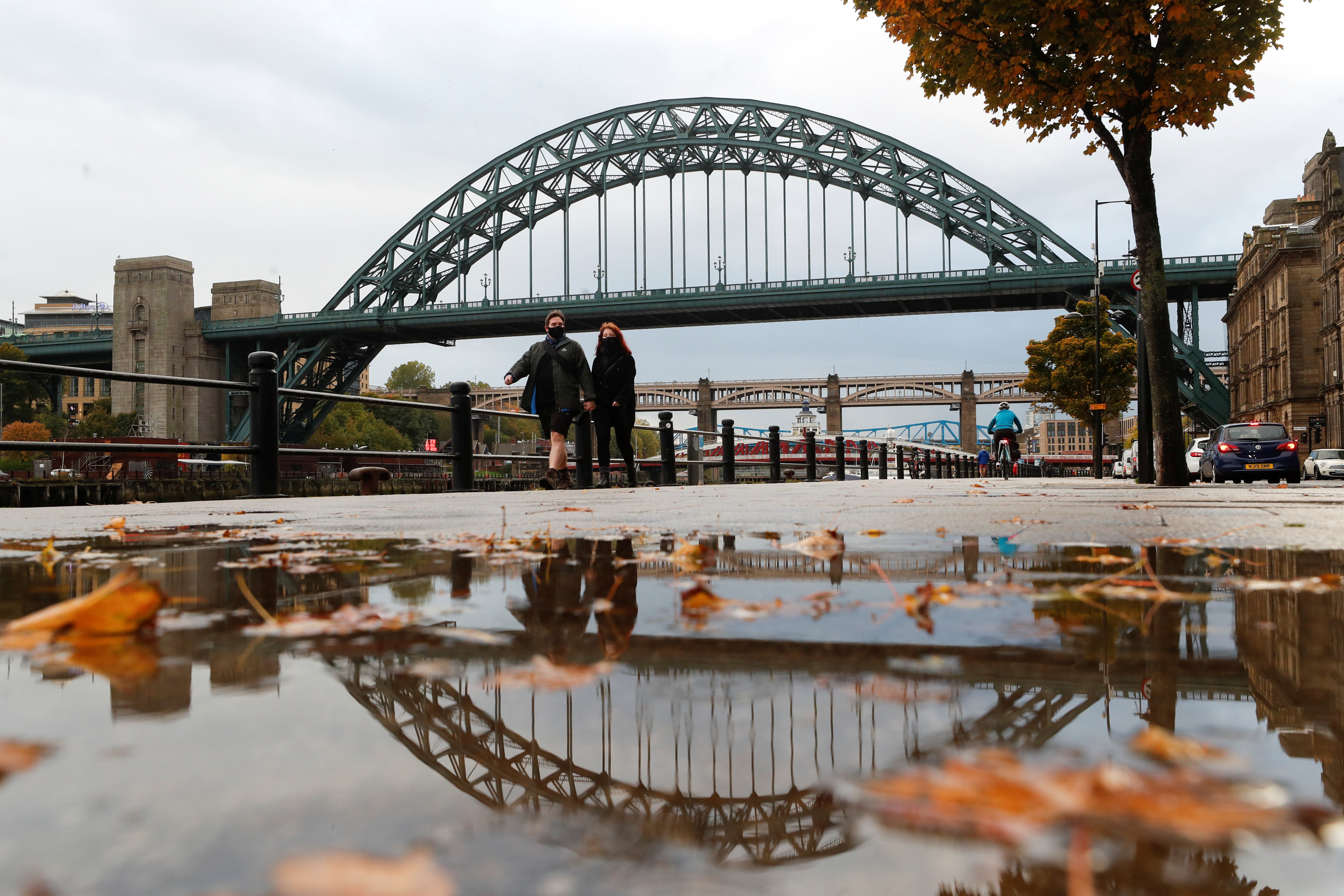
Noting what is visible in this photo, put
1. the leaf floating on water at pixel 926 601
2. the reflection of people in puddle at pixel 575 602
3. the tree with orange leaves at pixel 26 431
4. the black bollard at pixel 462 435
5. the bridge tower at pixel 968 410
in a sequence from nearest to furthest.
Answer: the reflection of people in puddle at pixel 575 602 < the leaf floating on water at pixel 926 601 < the black bollard at pixel 462 435 < the tree with orange leaves at pixel 26 431 < the bridge tower at pixel 968 410

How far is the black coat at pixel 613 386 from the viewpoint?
930cm

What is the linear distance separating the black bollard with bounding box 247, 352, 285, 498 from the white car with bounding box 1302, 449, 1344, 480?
93.9 ft

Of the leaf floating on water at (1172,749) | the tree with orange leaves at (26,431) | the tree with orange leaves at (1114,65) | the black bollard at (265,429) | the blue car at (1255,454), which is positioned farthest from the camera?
the tree with orange leaves at (26,431)

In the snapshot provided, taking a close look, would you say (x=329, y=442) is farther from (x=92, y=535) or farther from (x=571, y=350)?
(x=92, y=535)

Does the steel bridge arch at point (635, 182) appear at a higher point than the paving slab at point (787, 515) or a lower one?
higher

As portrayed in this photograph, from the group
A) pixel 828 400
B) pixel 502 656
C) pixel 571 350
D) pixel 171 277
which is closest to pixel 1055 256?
pixel 571 350

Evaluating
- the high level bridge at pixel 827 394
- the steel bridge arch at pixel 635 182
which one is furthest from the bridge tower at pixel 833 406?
the steel bridge arch at pixel 635 182

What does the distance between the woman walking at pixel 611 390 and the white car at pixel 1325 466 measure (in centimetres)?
2492

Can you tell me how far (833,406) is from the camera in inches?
4178

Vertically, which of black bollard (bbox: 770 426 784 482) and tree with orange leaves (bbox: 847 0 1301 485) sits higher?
tree with orange leaves (bbox: 847 0 1301 485)

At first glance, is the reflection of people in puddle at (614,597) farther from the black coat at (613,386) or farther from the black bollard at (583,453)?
the black bollard at (583,453)

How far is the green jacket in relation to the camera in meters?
8.45

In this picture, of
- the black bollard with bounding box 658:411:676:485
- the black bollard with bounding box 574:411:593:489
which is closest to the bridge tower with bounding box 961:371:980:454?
the black bollard with bounding box 658:411:676:485

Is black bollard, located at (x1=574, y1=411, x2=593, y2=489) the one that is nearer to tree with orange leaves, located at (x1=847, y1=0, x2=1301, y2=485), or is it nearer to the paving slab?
the paving slab
